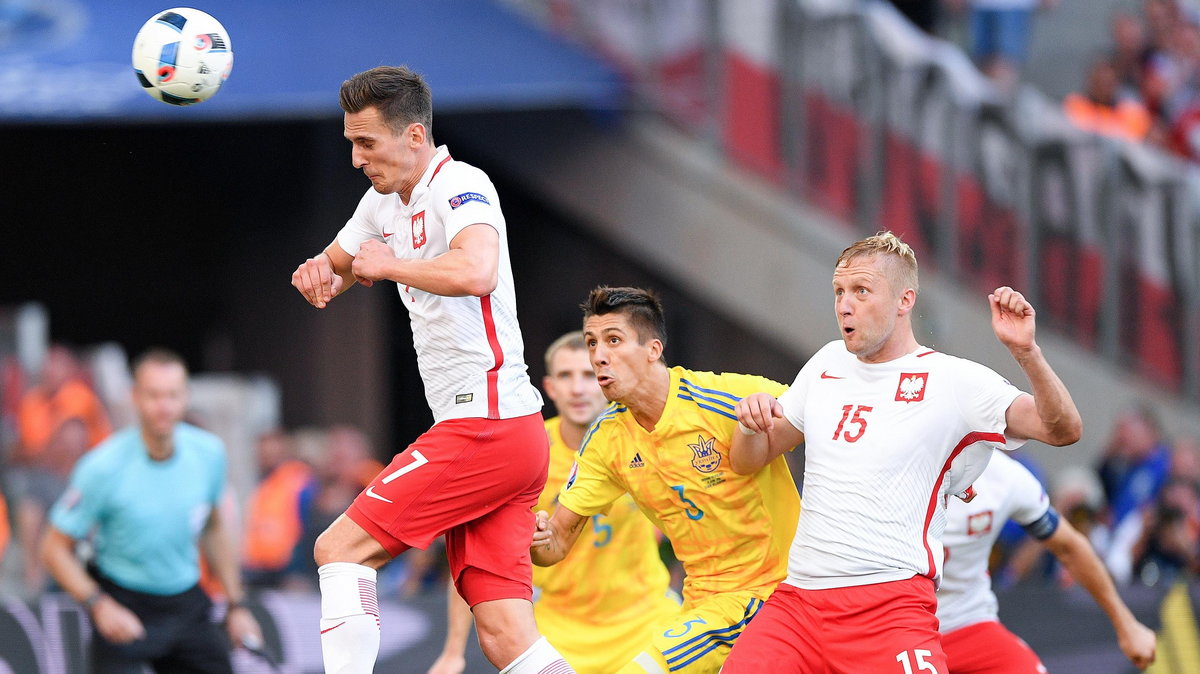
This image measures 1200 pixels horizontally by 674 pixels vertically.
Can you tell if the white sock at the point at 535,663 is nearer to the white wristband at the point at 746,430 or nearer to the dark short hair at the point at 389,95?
the white wristband at the point at 746,430

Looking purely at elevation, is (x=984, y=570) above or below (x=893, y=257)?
below

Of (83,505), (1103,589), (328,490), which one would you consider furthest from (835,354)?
(328,490)

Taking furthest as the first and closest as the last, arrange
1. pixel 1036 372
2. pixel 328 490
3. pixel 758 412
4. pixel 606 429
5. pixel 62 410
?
pixel 62 410, pixel 328 490, pixel 606 429, pixel 758 412, pixel 1036 372

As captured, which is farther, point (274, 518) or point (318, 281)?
point (274, 518)

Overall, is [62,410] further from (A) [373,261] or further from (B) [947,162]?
(A) [373,261]

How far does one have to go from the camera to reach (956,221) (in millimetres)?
13852

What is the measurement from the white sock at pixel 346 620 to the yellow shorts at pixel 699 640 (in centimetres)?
107

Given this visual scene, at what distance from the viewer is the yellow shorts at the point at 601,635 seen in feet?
23.6

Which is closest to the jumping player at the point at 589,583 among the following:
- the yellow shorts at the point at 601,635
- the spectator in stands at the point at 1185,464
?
the yellow shorts at the point at 601,635

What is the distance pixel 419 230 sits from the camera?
5637 millimetres

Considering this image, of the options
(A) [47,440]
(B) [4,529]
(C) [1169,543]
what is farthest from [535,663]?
(A) [47,440]

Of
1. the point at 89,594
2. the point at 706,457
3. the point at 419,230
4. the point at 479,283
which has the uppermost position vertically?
the point at 419,230

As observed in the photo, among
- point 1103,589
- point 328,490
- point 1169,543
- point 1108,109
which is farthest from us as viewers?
point 1108,109

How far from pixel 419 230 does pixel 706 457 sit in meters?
1.45
